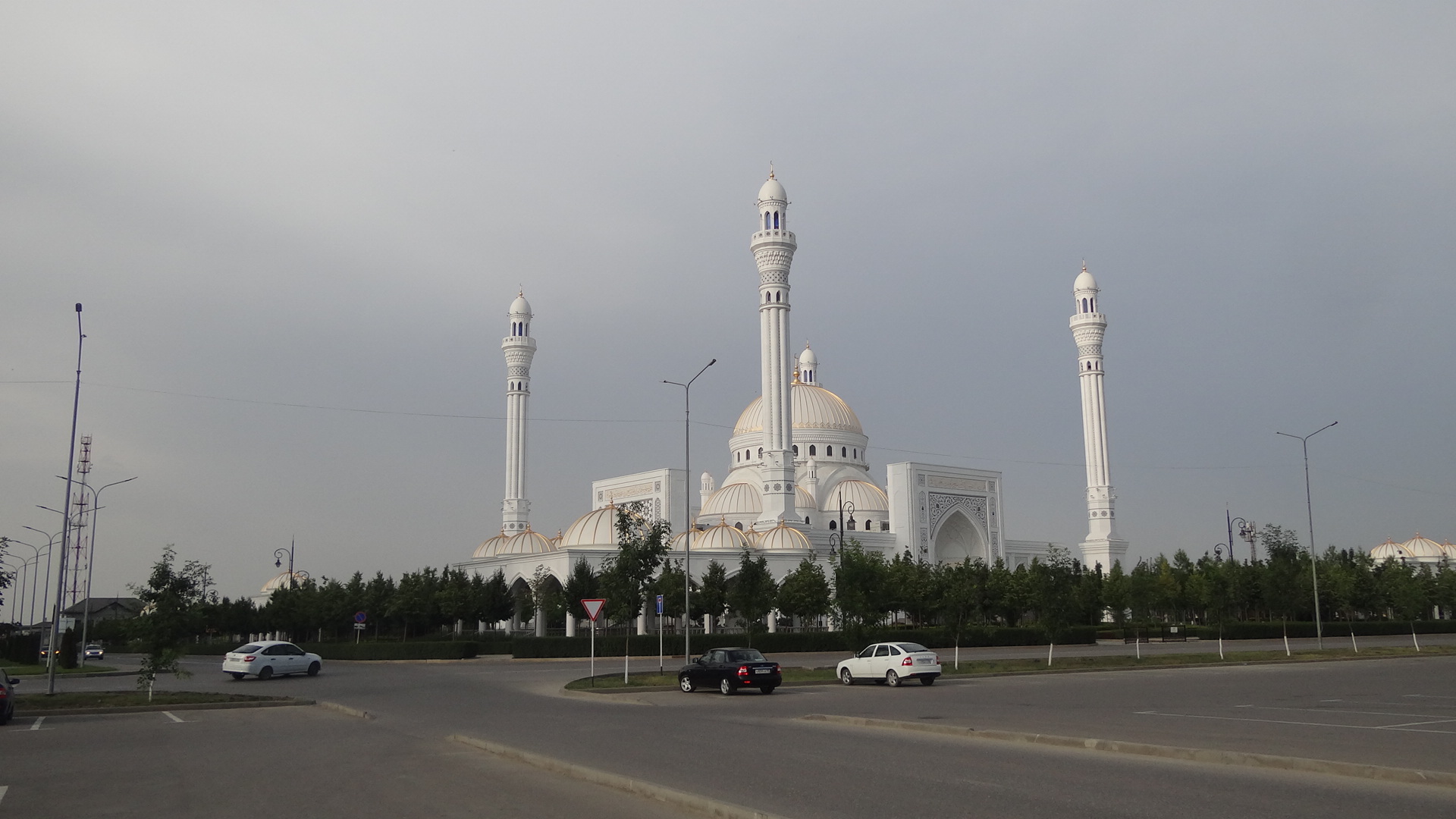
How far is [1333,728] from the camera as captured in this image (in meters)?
15.1

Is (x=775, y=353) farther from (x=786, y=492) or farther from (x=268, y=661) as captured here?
(x=268, y=661)

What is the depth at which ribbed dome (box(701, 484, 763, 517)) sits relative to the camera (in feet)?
243

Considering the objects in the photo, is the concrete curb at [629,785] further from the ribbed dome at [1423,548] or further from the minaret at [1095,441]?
the ribbed dome at [1423,548]

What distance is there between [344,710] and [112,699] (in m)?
6.22

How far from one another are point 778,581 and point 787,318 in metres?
15.7

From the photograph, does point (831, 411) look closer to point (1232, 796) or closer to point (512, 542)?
point (512, 542)

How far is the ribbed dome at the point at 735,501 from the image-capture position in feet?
243

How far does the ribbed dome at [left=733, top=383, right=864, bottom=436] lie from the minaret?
17501mm

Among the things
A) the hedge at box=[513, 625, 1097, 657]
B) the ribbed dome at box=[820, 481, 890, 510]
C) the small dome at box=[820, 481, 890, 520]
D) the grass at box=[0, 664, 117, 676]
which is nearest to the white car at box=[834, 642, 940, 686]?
the hedge at box=[513, 625, 1097, 657]

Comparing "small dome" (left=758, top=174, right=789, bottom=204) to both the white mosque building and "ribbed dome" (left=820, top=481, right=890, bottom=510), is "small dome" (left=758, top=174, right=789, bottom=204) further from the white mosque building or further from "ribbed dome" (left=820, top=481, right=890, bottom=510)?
"ribbed dome" (left=820, top=481, right=890, bottom=510)

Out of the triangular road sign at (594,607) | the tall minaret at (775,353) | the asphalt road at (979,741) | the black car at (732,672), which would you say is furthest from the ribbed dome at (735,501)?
the black car at (732,672)

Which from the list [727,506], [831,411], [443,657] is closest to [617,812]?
[443,657]

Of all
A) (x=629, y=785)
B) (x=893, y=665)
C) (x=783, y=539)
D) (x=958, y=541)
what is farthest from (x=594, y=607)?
(x=958, y=541)

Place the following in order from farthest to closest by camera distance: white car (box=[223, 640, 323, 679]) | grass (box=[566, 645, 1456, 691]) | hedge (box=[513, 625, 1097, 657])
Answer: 1. hedge (box=[513, 625, 1097, 657])
2. white car (box=[223, 640, 323, 679])
3. grass (box=[566, 645, 1456, 691])
